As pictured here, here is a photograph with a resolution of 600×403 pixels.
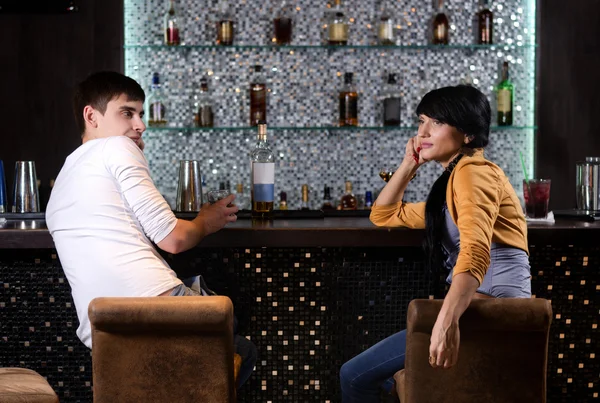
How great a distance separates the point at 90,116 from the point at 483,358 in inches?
51.8

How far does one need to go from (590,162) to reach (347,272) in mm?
1062

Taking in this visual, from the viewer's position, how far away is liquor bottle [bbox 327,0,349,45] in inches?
156

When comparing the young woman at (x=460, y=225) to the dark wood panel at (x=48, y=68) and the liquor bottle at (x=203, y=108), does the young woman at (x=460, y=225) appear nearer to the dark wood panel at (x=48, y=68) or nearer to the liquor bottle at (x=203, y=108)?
the liquor bottle at (x=203, y=108)

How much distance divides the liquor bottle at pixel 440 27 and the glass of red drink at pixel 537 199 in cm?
167

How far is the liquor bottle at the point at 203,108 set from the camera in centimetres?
399

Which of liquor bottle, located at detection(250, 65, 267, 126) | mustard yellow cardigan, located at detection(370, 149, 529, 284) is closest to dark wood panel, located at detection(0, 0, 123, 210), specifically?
liquor bottle, located at detection(250, 65, 267, 126)

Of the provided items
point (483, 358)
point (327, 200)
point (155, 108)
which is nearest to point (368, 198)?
point (327, 200)

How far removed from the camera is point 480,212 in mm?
1700

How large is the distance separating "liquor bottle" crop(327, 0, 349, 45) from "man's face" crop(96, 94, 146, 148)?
1.98 m

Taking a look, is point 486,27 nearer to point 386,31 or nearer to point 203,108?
point 386,31

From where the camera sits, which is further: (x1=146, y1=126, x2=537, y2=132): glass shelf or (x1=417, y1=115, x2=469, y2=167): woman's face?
(x1=146, y1=126, x2=537, y2=132): glass shelf

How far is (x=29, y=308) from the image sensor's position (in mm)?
2383

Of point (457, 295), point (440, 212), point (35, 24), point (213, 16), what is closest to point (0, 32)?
point (35, 24)

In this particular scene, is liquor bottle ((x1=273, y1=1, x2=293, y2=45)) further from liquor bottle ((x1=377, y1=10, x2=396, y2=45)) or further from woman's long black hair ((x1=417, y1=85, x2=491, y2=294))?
woman's long black hair ((x1=417, y1=85, x2=491, y2=294))
